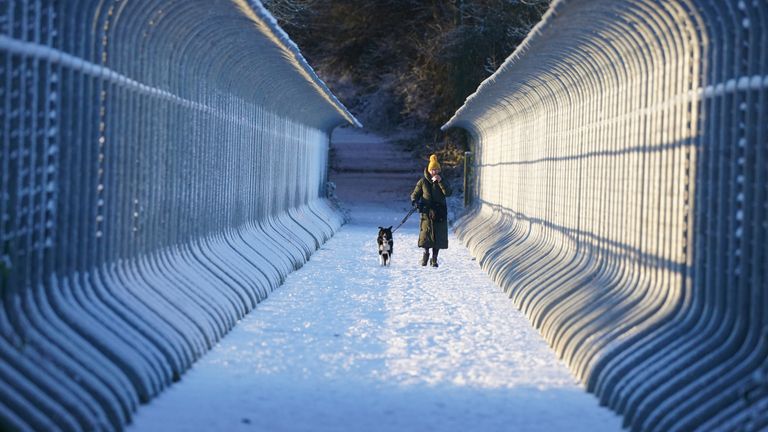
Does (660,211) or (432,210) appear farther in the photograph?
(432,210)

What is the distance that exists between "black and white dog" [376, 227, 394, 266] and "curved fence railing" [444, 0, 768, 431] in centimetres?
435

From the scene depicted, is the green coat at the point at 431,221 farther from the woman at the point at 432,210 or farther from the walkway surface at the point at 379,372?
the walkway surface at the point at 379,372

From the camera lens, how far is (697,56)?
7.66m

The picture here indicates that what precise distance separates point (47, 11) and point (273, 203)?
12.1 metres

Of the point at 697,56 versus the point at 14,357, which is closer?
the point at 14,357

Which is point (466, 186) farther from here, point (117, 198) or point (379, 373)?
point (117, 198)

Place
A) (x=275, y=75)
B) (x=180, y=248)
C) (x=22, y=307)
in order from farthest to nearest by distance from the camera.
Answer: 1. (x=275, y=75)
2. (x=180, y=248)
3. (x=22, y=307)

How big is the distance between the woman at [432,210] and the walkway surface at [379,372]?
2870mm

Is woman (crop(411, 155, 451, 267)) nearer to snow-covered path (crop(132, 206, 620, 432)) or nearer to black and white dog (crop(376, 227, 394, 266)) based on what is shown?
black and white dog (crop(376, 227, 394, 266))

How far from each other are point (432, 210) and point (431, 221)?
0.19 meters

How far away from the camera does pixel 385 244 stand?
18.0 meters

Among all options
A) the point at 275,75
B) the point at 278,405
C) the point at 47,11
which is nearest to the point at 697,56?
the point at 278,405

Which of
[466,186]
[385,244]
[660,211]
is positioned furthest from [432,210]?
[466,186]

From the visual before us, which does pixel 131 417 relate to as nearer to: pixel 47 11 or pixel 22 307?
pixel 22 307
